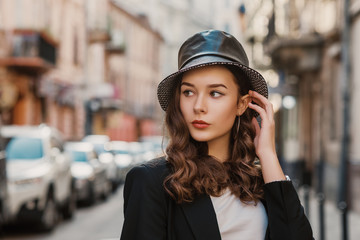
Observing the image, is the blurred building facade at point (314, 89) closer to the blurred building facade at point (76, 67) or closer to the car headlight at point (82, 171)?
the car headlight at point (82, 171)

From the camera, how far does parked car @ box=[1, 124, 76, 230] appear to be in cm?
1063

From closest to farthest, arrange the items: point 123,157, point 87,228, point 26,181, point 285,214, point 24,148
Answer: point 285,214, point 26,181, point 24,148, point 87,228, point 123,157

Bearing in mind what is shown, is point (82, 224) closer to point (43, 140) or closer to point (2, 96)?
point (43, 140)

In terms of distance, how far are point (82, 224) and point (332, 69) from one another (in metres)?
8.04

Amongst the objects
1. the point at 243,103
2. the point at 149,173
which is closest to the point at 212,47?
the point at 243,103

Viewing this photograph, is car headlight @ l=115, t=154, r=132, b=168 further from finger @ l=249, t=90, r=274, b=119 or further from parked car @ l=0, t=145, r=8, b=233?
finger @ l=249, t=90, r=274, b=119

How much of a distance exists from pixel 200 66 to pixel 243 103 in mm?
Result: 314

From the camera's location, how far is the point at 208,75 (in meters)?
2.52

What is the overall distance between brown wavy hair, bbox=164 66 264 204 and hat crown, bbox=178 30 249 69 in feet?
0.23

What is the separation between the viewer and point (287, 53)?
63.0ft

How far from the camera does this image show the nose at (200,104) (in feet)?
8.23

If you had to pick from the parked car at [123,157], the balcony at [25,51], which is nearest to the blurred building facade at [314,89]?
the parked car at [123,157]

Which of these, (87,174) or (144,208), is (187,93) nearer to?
(144,208)

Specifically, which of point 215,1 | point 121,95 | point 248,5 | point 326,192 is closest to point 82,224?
point 326,192
